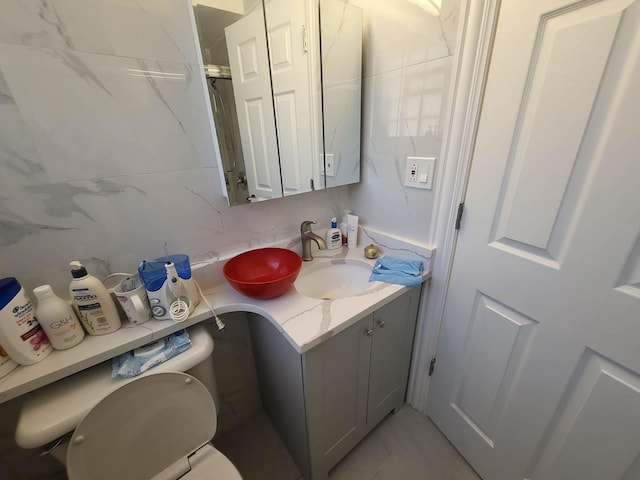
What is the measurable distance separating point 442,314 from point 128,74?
1.44 m

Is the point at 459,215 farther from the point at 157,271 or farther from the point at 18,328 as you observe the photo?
the point at 18,328

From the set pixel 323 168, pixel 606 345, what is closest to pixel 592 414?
pixel 606 345

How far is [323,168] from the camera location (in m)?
1.23

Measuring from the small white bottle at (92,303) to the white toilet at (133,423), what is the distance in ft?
0.40

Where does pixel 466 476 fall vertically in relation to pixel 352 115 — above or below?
below

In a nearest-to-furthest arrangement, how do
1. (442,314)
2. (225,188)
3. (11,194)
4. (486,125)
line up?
1. (11,194)
2. (486,125)
3. (225,188)
4. (442,314)

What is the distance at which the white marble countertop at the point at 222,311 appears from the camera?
681mm

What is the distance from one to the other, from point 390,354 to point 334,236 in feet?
2.06

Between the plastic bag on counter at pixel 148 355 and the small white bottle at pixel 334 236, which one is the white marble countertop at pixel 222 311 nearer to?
the plastic bag on counter at pixel 148 355

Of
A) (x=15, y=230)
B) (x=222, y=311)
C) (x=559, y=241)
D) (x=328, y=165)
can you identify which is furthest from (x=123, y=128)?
(x=559, y=241)

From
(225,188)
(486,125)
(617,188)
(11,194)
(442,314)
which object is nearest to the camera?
(617,188)

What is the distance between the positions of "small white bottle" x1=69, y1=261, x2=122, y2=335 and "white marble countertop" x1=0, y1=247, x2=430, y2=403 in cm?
3

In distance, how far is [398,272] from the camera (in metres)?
1.10

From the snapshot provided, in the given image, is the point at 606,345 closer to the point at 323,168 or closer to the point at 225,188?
the point at 323,168
